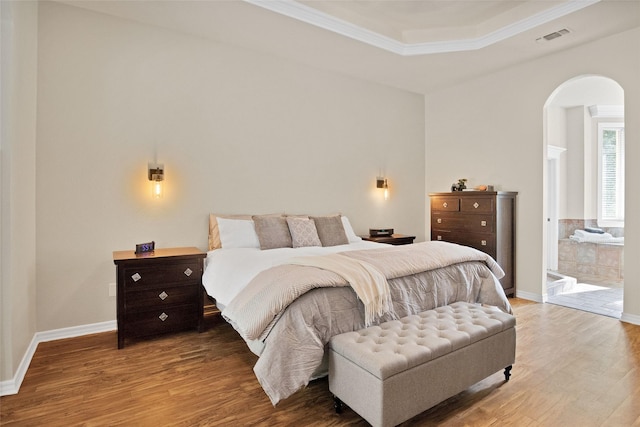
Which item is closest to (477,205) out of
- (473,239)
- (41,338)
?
(473,239)

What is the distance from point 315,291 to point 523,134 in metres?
3.84

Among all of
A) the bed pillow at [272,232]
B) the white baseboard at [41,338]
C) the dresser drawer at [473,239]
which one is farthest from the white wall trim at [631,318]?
the white baseboard at [41,338]

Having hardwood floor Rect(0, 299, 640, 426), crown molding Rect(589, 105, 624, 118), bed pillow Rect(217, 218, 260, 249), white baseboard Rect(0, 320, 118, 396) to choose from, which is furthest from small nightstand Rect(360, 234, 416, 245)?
crown molding Rect(589, 105, 624, 118)

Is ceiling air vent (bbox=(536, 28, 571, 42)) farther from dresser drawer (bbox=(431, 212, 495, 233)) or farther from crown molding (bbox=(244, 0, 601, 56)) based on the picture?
dresser drawer (bbox=(431, 212, 495, 233))

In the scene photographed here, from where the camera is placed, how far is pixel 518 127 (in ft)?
15.0

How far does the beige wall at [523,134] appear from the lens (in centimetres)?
357

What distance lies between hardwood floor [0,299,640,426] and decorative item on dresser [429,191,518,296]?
142 centimetres

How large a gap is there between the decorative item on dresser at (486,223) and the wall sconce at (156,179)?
11.8ft

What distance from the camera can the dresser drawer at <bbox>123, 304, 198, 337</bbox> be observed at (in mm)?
2971

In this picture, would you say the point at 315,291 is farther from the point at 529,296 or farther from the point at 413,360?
the point at 529,296

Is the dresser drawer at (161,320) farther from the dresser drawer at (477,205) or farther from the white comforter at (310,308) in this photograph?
the dresser drawer at (477,205)

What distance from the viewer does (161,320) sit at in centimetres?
310

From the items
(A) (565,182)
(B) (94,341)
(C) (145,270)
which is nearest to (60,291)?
(B) (94,341)

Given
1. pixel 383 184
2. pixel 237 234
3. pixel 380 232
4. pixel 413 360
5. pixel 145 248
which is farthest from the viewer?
pixel 383 184
